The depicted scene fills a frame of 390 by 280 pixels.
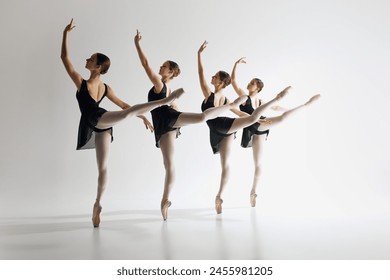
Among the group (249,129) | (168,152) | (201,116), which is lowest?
(168,152)

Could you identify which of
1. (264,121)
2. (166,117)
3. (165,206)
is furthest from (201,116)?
(264,121)

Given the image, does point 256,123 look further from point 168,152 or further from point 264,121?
point 168,152

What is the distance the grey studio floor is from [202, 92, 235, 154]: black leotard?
0.87 m

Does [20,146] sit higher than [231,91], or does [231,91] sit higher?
[231,91]

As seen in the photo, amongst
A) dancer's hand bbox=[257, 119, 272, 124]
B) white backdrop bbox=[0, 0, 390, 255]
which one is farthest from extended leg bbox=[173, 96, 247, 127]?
white backdrop bbox=[0, 0, 390, 255]

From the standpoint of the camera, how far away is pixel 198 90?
289 inches

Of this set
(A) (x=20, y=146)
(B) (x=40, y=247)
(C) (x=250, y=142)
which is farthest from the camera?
(A) (x=20, y=146)

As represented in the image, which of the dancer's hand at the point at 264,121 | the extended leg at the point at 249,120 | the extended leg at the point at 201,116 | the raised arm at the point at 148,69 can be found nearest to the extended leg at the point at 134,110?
the extended leg at the point at 201,116

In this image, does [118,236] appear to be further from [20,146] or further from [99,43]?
[99,43]

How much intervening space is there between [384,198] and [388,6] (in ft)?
11.2

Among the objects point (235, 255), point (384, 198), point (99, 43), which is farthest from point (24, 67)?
point (384, 198)

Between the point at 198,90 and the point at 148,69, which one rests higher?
the point at 198,90

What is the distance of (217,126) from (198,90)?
99.2 inches

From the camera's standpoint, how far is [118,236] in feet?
12.9
